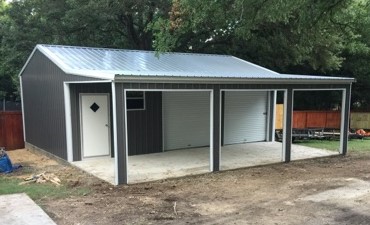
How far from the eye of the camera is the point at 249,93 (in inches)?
590

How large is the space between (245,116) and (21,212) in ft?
32.8

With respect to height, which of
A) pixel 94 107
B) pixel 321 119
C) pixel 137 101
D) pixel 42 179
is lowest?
pixel 42 179

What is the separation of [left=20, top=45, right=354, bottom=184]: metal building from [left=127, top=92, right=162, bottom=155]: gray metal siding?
0.10 feet

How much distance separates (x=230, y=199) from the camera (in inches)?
289

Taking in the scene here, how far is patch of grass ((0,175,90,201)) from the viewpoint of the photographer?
7.46 meters

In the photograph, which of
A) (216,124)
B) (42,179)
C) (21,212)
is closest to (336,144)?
(216,124)

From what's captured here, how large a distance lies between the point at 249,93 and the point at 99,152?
6.48 meters

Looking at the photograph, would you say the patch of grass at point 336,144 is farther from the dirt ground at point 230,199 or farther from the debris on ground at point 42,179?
the debris on ground at point 42,179

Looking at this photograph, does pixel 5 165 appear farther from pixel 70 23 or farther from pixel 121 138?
pixel 70 23

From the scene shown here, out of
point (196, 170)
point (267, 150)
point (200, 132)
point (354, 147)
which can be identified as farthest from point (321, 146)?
point (196, 170)

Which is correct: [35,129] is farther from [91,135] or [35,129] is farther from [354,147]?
[354,147]

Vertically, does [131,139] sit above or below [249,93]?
below

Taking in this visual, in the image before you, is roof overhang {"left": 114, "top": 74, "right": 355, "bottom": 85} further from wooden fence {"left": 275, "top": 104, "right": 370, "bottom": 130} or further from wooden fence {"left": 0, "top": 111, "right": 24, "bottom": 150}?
wooden fence {"left": 0, "top": 111, "right": 24, "bottom": 150}

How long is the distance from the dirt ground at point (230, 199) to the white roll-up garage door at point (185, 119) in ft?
11.7
